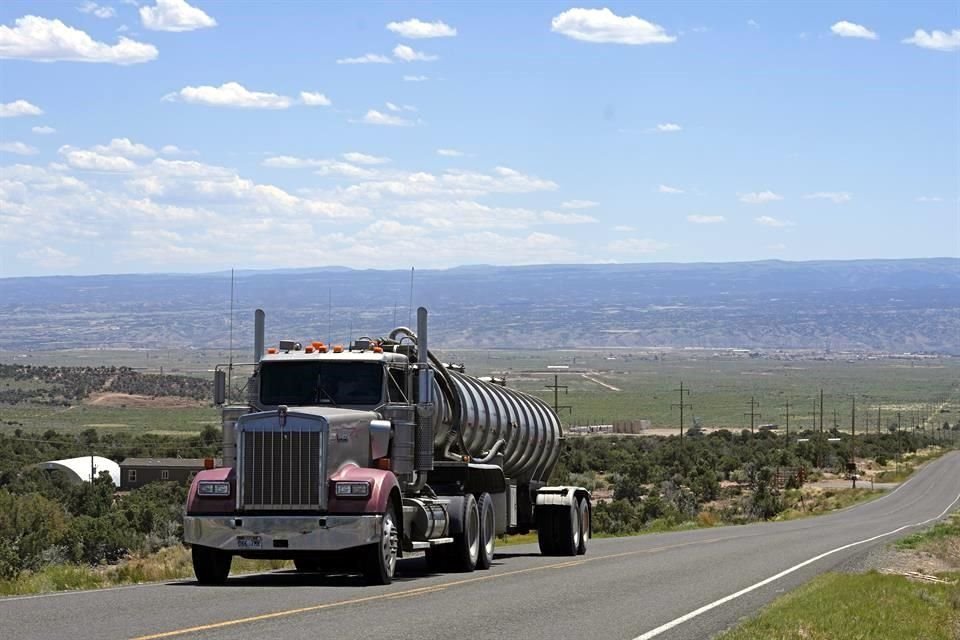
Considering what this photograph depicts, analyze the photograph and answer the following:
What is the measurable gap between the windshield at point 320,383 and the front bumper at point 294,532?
8.11 ft

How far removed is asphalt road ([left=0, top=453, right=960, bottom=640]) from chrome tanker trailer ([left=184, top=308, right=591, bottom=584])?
1.88 feet

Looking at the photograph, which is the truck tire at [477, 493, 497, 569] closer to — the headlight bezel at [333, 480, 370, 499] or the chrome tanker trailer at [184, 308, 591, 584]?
the chrome tanker trailer at [184, 308, 591, 584]

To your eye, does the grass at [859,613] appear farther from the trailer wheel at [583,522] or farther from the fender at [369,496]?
the trailer wheel at [583,522]

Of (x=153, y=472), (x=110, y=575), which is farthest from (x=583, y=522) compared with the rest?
(x=153, y=472)

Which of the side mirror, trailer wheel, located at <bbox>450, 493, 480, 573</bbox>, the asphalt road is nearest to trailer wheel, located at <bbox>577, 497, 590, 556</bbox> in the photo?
the asphalt road

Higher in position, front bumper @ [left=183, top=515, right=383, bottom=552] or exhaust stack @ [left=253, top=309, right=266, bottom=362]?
exhaust stack @ [left=253, top=309, right=266, bottom=362]

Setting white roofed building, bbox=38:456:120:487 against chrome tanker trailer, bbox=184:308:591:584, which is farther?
white roofed building, bbox=38:456:120:487

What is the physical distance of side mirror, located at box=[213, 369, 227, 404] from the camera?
71.5ft

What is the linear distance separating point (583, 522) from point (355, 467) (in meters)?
11.0

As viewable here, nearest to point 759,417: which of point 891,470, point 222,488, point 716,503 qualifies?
point 891,470

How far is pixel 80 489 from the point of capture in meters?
59.3

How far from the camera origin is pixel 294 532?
20.2 m

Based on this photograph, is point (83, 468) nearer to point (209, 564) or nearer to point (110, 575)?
point (110, 575)

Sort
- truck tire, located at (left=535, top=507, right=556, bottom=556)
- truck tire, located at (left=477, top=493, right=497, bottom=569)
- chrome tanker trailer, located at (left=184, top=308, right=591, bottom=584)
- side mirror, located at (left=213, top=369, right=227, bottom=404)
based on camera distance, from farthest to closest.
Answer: truck tire, located at (left=535, top=507, right=556, bottom=556) < truck tire, located at (left=477, top=493, right=497, bottom=569) < side mirror, located at (left=213, top=369, right=227, bottom=404) < chrome tanker trailer, located at (left=184, top=308, right=591, bottom=584)
